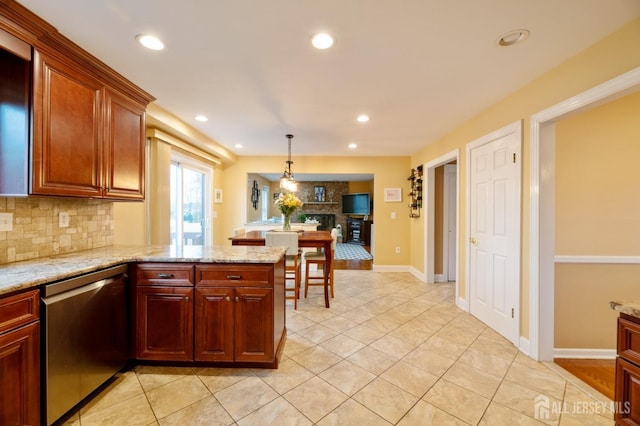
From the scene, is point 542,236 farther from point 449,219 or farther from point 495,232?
point 449,219

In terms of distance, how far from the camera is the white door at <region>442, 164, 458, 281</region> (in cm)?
453

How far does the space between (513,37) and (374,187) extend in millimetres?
3626

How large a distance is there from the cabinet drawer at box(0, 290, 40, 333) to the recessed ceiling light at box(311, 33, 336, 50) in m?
2.10

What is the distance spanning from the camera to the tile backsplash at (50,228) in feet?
5.54

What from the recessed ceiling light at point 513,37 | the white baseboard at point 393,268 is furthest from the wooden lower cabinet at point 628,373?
the white baseboard at point 393,268

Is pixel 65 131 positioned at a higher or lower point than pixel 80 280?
higher

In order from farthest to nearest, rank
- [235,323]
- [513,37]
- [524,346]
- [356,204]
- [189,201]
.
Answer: [356,204] < [189,201] < [524,346] < [235,323] < [513,37]

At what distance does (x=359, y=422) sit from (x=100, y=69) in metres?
2.93

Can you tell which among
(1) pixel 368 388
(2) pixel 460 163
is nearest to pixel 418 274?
(2) pixel 460 163

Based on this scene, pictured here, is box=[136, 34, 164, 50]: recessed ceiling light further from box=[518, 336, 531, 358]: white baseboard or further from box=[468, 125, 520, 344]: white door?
box=[518, 336, 531, 358]: white baseboard

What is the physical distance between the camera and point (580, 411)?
5.22 ft

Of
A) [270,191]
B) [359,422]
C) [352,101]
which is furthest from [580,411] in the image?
[270,191]

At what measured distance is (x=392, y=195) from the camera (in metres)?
5.22

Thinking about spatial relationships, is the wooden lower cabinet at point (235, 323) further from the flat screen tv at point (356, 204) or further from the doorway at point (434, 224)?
the flat screen tv at point (356, 204)
